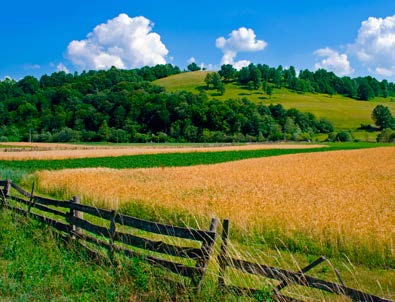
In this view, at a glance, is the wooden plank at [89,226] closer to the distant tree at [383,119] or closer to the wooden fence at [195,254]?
the wooden fence at [195,254]

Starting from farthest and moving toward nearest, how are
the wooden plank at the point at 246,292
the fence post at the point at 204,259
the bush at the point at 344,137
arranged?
1. the bush at the point at 344,137
2. the fence post at the point at 204,259
3. the wooden plank at the point at 246,292

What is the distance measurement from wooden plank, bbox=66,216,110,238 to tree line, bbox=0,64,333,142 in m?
102

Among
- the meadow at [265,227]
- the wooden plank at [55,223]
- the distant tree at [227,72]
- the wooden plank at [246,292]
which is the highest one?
the distant tree at [227,72]

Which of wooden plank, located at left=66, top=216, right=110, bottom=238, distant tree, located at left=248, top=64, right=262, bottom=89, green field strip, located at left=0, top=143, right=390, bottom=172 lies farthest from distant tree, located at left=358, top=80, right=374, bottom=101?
wooden plank, located at left=66, top=216, right=110, bottom=238

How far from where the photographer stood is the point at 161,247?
7012 millimetres

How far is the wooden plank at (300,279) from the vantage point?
15.6 feet

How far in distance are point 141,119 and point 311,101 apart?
244 feet

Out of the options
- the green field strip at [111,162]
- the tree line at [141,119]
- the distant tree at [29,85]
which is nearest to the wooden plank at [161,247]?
the green field strip at [111,162]

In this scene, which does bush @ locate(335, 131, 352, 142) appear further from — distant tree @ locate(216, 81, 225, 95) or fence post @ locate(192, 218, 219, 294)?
fence post @ locate(192, 218, 219, 294)

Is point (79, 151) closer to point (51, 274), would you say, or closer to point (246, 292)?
point (51, 274)

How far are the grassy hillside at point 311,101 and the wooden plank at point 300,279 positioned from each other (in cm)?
12877

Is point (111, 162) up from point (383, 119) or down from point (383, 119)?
down

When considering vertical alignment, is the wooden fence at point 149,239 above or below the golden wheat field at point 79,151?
above

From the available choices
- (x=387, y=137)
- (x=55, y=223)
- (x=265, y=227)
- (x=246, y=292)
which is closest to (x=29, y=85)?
(x=387, y=137)
